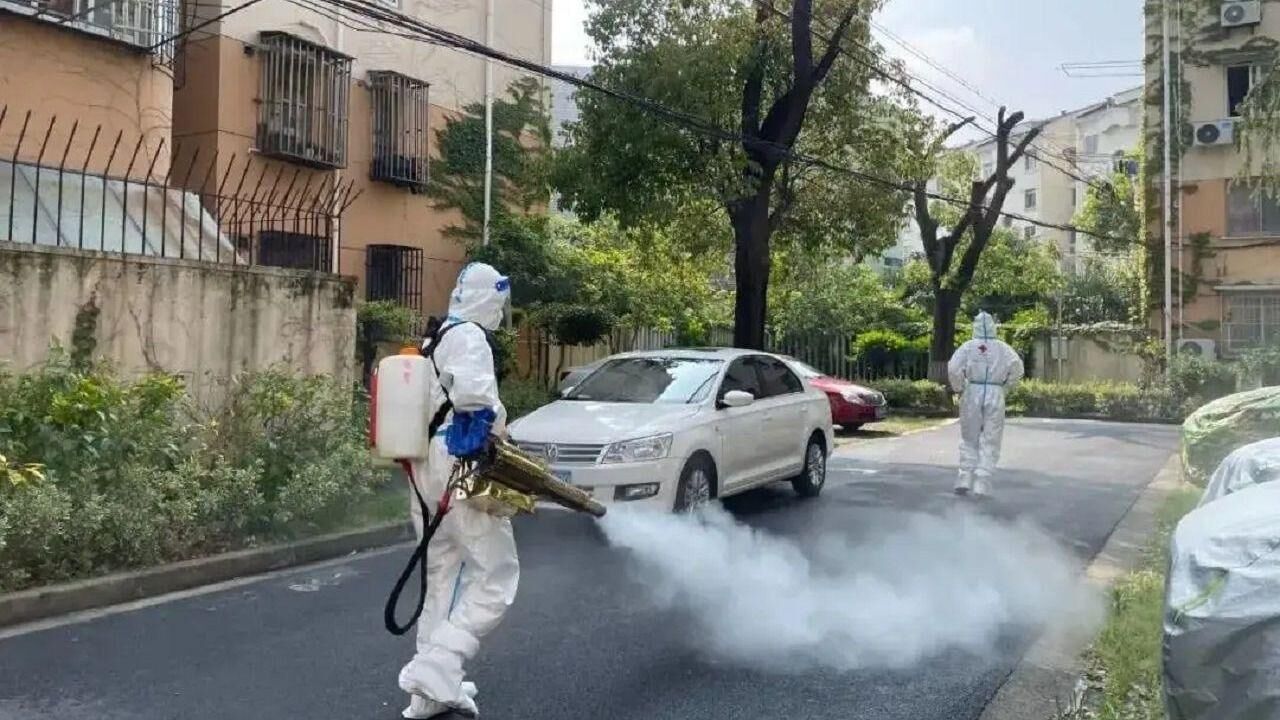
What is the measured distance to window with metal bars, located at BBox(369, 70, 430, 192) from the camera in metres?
17.0

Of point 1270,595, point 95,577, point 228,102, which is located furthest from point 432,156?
point 1270,595

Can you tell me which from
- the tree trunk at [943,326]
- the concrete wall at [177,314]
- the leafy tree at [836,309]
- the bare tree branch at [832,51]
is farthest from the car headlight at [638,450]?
the tree trunk at [943,326]

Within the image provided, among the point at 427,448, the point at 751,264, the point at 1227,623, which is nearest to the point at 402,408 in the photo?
the point at 427,448

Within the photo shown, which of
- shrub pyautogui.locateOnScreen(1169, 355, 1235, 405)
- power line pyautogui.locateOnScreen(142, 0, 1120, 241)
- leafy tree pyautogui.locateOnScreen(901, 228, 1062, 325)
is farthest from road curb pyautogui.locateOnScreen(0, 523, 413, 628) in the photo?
leafy tree pyautogui.locateOnScreen(901, 228, 1062, 325)

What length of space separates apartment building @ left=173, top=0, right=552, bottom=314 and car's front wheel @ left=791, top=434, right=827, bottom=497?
623cm

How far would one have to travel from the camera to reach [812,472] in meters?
11.1

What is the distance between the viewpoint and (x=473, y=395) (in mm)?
4316

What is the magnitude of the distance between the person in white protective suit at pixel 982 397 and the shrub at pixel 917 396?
12.9m

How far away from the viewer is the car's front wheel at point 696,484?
8438 mm

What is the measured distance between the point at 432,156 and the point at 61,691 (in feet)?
45.7

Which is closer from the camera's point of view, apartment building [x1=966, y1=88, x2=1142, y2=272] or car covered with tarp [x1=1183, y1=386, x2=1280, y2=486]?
car covered with tarp [x1=1183, y1=386, x2=1280, y2=486]

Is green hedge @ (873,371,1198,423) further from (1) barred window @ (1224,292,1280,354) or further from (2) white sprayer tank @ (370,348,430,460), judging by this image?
(2) white sprayer tank @ (370,348,430,460)

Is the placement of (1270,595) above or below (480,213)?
below

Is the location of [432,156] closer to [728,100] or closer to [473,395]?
[728,100]
